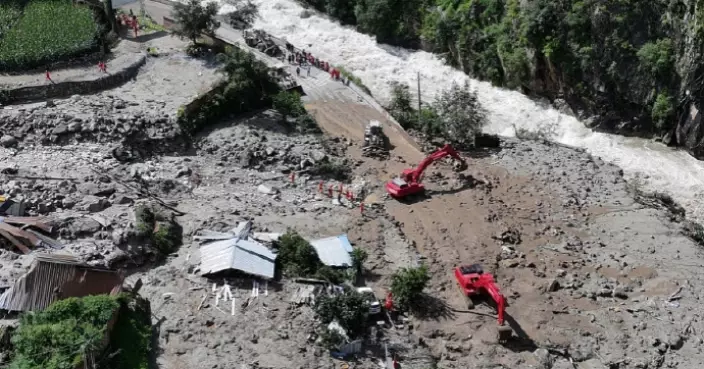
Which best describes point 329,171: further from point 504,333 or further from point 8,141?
point 8,141

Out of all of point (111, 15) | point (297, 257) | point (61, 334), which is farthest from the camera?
point (111, 15)

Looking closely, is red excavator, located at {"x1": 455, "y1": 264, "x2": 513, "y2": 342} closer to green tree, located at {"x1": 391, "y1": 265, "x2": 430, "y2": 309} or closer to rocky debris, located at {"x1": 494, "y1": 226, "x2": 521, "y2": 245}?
green tree, located at {"x1": 391, "y1": 265, "x2": 430, "y2": 309}

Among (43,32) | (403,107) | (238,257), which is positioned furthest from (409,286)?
(43,32)

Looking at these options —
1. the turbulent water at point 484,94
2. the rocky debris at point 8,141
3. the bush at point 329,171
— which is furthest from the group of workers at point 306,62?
the rocky debris at point 8,141

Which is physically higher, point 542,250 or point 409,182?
point 409,182

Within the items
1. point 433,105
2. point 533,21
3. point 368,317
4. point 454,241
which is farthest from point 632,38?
point 368,317

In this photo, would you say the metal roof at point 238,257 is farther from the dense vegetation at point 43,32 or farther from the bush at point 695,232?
the dense vegetation at point 43,32
